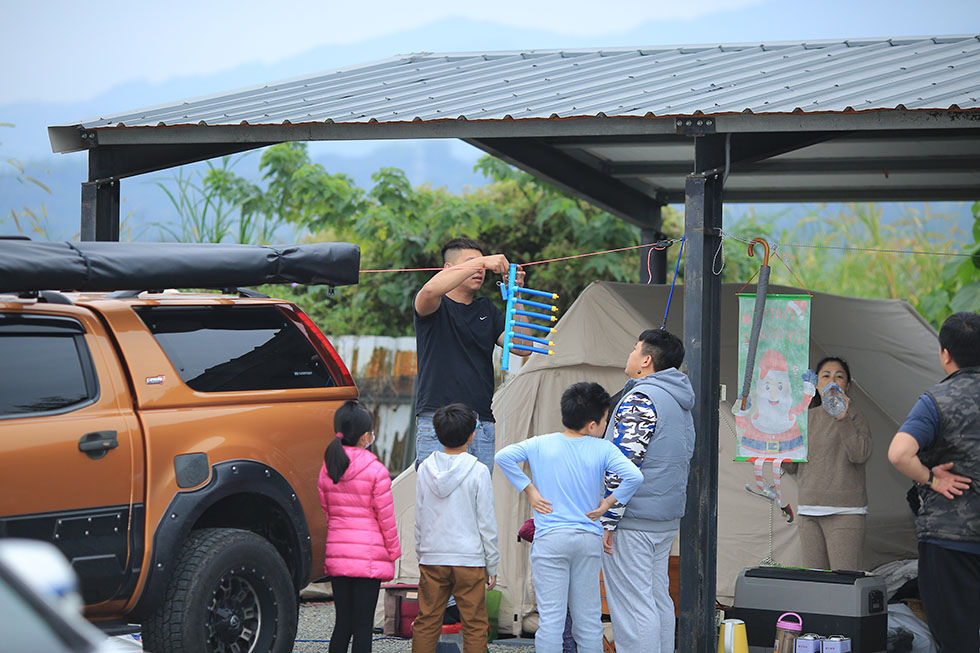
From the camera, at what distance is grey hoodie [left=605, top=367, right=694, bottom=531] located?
19.8 ft

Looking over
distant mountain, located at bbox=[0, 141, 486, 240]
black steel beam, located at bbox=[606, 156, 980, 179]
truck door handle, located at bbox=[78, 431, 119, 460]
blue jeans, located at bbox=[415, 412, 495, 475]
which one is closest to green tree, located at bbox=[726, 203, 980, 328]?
black steel beam, located at bbox=[606, 156, 980, 179]

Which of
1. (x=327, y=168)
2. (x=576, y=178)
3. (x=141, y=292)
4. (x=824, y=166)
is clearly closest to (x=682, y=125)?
(x=576, y=178)

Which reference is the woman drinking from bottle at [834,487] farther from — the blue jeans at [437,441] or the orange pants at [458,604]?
the orange pants at [458,604]

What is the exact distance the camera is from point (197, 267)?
5.73 meters

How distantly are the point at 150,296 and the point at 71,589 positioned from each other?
10.7ft

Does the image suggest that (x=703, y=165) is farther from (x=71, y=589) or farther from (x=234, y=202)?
(x=234, y=202)

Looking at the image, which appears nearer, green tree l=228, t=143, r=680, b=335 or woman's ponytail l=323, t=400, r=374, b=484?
woman's ponytail l=323, t=400, r=374, b=484

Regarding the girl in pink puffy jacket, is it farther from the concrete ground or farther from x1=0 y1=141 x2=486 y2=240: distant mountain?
x1=0 y1=141 x2=486 y2=240: distant mountain

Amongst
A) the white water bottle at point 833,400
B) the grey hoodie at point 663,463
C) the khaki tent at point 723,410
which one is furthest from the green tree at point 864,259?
the grey hoodie at point 663,463

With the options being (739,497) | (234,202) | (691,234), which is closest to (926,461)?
(691,234)

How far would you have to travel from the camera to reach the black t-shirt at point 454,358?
6.58 metres

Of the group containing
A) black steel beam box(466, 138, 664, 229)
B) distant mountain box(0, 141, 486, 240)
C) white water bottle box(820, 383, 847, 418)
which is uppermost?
distant mountain box(0, 141, 486, 240)

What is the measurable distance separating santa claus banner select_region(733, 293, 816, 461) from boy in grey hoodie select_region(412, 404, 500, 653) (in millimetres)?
1664

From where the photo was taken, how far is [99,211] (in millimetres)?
7918
